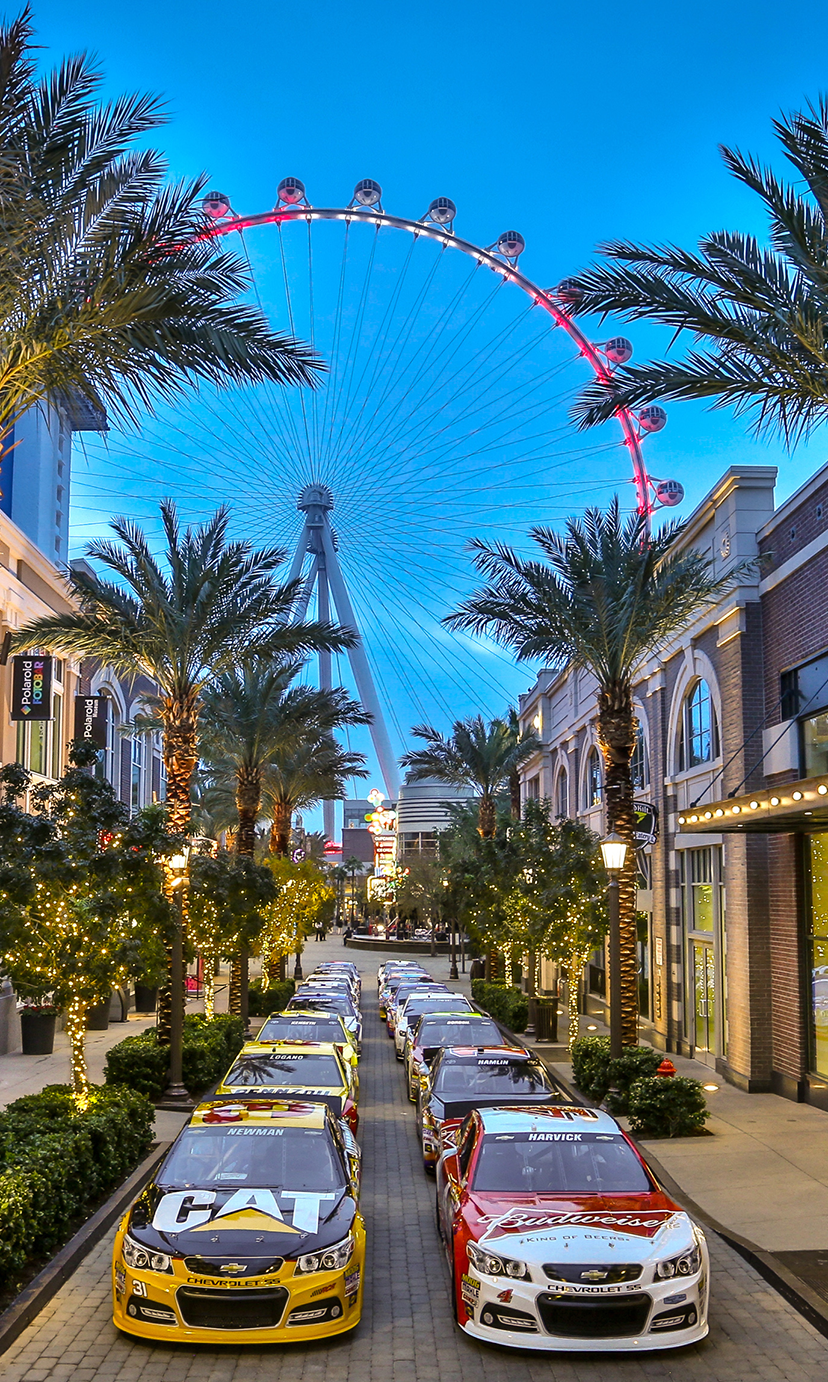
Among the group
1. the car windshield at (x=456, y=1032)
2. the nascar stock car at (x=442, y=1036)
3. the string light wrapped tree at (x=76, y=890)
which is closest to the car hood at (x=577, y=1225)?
the string light wrapped tree at (x=76, y=890)

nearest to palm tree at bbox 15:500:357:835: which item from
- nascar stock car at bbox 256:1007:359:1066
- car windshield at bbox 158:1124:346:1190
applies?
nascar stock car at bbox 256:1007:359:1066

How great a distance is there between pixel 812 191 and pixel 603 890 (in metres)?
18.9

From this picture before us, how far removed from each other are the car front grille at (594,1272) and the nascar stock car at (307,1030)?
10955 mm

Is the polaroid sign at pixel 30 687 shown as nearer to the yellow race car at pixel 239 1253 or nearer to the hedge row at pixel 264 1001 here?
the hedge row at pixel 264 1001

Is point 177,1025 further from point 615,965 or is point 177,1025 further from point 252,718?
point 252,718

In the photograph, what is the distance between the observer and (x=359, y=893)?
142000mm

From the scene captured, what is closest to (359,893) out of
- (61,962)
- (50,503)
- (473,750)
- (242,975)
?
(50,503)

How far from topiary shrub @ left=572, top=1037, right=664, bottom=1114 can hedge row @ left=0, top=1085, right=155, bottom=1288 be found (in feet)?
23.1

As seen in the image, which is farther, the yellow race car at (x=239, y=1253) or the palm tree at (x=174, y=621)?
the palm tree at (x=174, y=621)

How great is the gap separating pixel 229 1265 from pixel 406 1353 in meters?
1.44

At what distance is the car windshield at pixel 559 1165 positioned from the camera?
9.63 metres

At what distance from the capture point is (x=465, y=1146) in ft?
35.8

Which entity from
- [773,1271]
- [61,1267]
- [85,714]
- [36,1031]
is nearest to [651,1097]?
[773,1271]

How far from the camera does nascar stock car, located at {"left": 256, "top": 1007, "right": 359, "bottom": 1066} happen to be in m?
19.4
